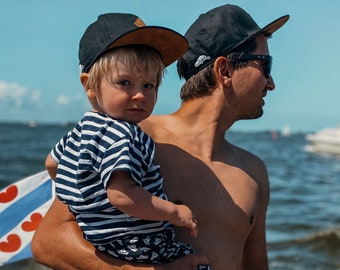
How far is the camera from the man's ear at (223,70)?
2.95 meters

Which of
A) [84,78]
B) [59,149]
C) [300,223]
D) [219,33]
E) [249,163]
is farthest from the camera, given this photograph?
[300,223]

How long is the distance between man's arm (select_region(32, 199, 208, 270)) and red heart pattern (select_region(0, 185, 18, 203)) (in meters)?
0.94

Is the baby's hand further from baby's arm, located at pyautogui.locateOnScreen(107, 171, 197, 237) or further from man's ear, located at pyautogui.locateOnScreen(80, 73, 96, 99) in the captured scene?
man's ear, located at pyautogui.locateOnScreen(80, 73, 96, 99)

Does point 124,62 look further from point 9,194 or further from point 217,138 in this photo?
point 9,194

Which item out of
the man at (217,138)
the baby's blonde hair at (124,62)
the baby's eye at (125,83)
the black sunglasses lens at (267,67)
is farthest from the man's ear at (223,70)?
the baby's eye at (125,83)

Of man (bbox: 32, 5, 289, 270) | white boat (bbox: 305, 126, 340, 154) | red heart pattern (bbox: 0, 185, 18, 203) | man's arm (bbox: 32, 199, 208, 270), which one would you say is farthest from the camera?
white boat (bbox: 305, 126, 340, 154)

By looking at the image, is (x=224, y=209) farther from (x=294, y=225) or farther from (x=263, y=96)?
(x=294, y=225)

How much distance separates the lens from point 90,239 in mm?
2439

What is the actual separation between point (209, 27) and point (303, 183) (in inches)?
Result: 748

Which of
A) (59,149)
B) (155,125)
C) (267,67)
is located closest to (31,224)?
(155,125)

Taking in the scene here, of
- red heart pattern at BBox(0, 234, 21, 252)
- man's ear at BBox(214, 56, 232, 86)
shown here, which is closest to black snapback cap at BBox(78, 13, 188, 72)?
man's ear at BBox(214, 56, 232, 86)

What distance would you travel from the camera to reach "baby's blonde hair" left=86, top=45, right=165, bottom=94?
92.4 inches

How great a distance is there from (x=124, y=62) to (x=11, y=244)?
69.2 inches

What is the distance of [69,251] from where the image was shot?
261 cm
